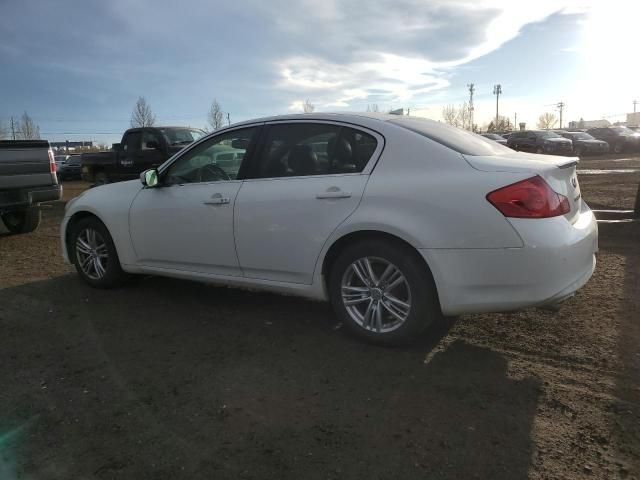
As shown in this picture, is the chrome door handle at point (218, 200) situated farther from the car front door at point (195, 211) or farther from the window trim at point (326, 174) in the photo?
the window trim at point (326, 174)

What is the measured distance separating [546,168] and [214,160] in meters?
2.65

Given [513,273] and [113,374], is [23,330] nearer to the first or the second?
[113,374]

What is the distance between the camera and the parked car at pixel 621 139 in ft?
102

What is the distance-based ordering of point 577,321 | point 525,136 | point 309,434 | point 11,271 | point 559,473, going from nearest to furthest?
point 559,473
point 309,434
point 577,321
point 11,271
point 525,136

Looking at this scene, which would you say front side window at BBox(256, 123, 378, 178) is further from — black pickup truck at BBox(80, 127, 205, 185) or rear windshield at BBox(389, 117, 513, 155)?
black pickup truck at BBox(80, 127, 205, 185)

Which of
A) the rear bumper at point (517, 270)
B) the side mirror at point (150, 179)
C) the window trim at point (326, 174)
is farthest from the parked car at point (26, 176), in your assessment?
the rear bumper at point (517, 270)

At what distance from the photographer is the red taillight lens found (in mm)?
3109

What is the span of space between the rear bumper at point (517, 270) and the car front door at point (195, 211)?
1741mm

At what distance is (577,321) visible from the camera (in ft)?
13.2

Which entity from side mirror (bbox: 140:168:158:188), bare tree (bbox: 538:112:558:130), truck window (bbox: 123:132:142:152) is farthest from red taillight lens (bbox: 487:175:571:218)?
bare tree (bbox: 538:112:558:130)

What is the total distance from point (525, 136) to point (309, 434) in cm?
3267

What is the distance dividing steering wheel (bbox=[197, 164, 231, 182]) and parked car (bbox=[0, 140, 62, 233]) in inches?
191

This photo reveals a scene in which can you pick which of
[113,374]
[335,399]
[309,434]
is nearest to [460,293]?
[335,399]

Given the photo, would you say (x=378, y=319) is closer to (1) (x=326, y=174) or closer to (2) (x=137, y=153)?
(1) (x=326, y=174)
